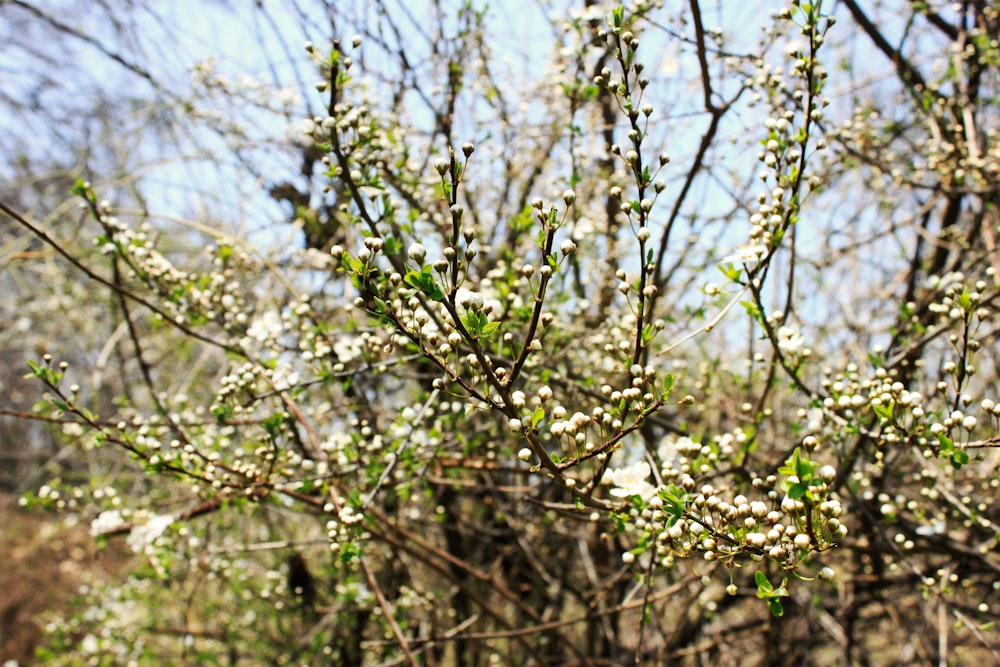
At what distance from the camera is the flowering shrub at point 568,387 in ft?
4.67

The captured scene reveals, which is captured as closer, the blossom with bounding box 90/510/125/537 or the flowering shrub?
the flowering shrub

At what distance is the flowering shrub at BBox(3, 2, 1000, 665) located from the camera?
142 centimetres

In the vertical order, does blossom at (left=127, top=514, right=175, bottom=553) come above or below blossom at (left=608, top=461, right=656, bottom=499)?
above

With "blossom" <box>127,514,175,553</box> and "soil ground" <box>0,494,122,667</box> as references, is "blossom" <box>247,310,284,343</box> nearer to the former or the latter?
"blossom" <box>127,514,175,553</box>

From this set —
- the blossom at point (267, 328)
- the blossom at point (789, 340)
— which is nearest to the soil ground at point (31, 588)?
the blossom at point (267, 328)

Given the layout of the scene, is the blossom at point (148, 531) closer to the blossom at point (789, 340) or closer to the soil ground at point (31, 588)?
the blossom at point (789, 340)

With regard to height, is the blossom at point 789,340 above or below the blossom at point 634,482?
above

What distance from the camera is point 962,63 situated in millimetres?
3357

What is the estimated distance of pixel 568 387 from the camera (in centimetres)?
233

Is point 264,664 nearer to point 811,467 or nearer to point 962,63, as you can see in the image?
point 811,467

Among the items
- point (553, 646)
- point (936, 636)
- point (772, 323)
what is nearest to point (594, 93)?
point (772, 323)

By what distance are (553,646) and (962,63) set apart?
12.5 ft

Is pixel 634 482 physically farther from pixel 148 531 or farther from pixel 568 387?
pixel 148 531

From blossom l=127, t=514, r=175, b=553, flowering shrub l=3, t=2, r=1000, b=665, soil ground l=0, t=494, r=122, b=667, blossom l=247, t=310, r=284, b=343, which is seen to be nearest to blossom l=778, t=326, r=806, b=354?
flowering shrub l=3, t=2, r=1000, b=665
